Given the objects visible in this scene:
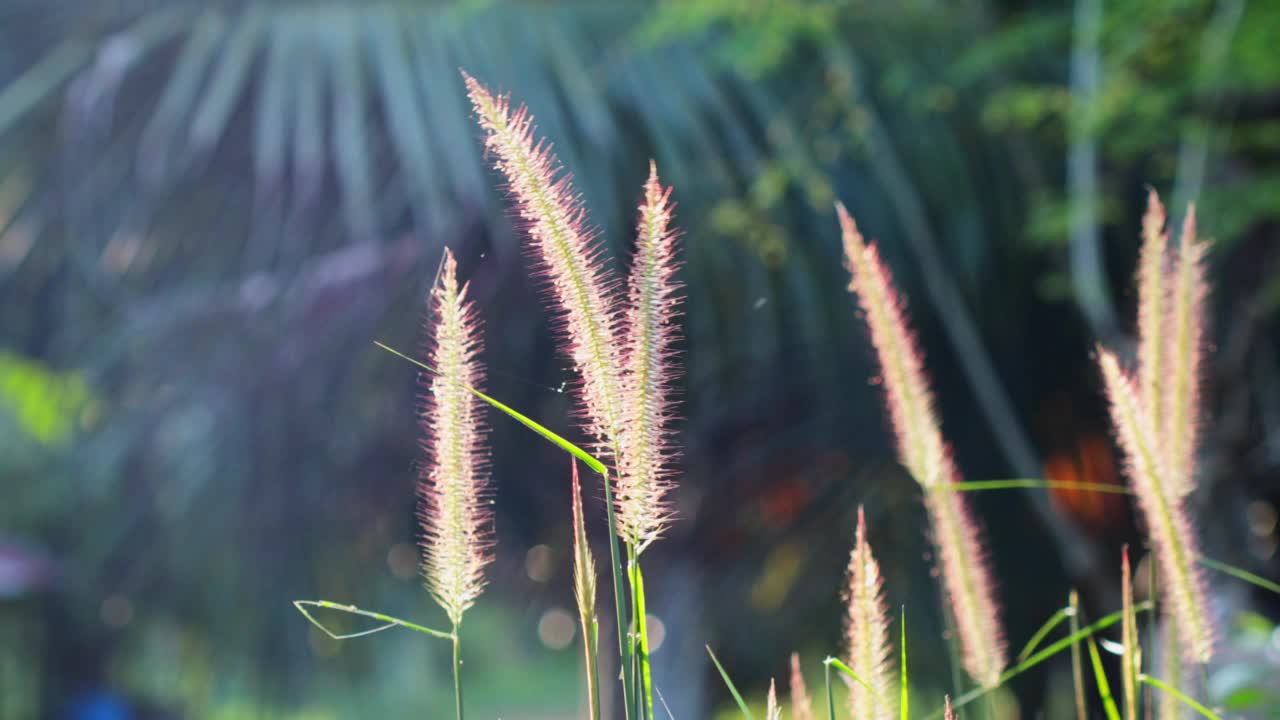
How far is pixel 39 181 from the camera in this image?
2980 millimetres

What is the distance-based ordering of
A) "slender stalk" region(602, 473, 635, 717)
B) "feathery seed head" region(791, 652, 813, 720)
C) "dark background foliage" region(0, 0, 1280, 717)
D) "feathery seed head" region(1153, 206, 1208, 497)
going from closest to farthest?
1. "slender stalk" region(602, 473, 635, 717)
2. "feathery seed head" region(791, 652, 813, 720)
3. "feathery seed head" region(1153, 206, 1208, 497)
4. "dark background foliage" region(0, 0, 1280, 717)

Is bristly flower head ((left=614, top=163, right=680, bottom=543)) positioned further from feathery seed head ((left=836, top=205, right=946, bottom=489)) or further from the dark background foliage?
the dark background foliage

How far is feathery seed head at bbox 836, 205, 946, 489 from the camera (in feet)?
2.05

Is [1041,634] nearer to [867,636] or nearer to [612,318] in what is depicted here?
[867,636]

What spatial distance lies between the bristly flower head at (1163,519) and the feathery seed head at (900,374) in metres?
0.10

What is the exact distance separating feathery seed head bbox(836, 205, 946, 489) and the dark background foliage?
2.02 meters

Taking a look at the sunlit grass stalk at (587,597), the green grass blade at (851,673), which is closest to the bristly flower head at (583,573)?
the sunlit grass stalk at (587,597)

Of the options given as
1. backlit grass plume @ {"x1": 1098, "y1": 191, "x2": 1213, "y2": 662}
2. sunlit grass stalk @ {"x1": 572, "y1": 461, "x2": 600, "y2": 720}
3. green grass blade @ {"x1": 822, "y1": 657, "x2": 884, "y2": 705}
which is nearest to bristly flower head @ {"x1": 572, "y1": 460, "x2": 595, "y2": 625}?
sunlit grass stalk @ {"x1": 572, "y1": 461, "x2": 600, "y2": 720}

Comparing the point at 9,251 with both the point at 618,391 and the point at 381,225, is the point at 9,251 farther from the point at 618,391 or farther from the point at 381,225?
the point at 618,391

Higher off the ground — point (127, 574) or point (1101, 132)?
point (1101, 132)

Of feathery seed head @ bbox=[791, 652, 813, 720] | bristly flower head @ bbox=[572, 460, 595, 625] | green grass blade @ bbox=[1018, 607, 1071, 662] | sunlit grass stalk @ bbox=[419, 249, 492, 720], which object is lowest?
feathery seed head @ bbox=[791, 652, 813, 720]

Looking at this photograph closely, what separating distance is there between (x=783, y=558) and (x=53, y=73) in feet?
7.69

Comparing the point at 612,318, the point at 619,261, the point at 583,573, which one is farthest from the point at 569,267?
the point at 619,261

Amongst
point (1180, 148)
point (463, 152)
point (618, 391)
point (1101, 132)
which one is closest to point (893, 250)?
point (1101, 132)
